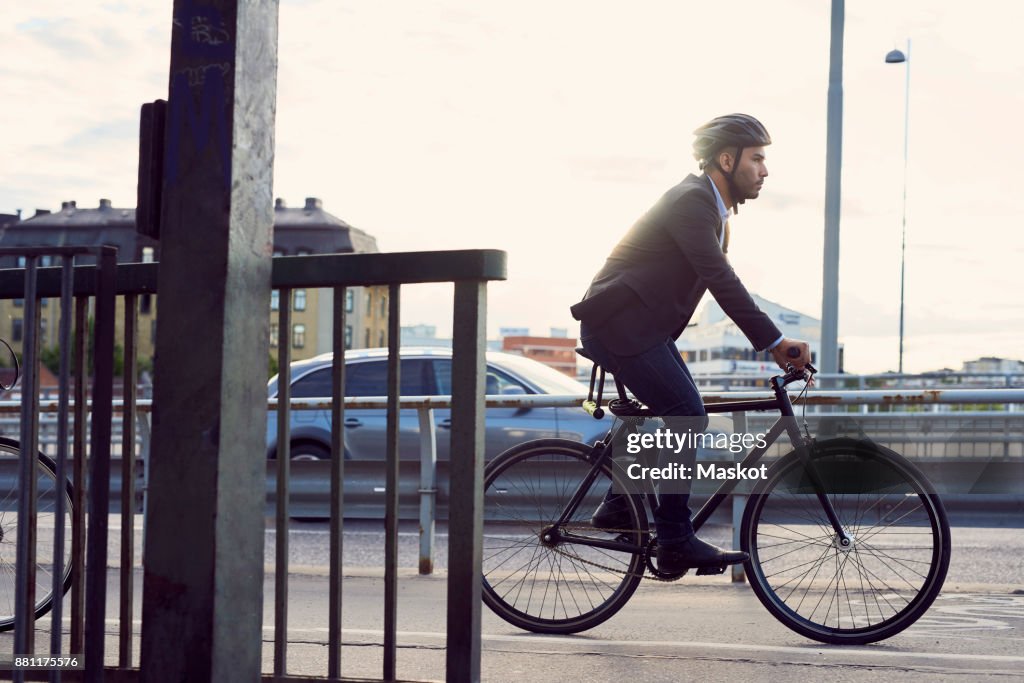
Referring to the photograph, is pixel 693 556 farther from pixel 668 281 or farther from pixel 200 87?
pixel 200 87

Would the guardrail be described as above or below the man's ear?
below

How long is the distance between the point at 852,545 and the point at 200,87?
306 cm

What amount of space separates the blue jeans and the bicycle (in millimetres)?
95

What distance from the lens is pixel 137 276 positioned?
3.82 m

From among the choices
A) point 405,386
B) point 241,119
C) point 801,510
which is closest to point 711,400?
point 801,510

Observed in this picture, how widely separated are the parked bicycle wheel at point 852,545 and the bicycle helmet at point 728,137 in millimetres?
1093

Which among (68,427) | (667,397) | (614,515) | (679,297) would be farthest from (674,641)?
(68,427)

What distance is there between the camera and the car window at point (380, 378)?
11664mm

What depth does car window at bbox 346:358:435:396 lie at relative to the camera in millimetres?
→ 11664

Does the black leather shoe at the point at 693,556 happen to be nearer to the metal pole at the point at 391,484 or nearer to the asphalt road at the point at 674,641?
the asphalt road at the point at 674,641

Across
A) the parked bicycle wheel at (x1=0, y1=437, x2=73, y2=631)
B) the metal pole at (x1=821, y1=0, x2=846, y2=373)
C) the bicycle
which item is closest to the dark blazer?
the bicycle

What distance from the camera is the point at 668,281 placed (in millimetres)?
5137

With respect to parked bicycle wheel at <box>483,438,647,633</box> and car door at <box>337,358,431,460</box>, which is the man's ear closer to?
parked bicycle wheel at <box>483,438,647,633</box>

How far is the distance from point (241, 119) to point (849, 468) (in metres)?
2.90
